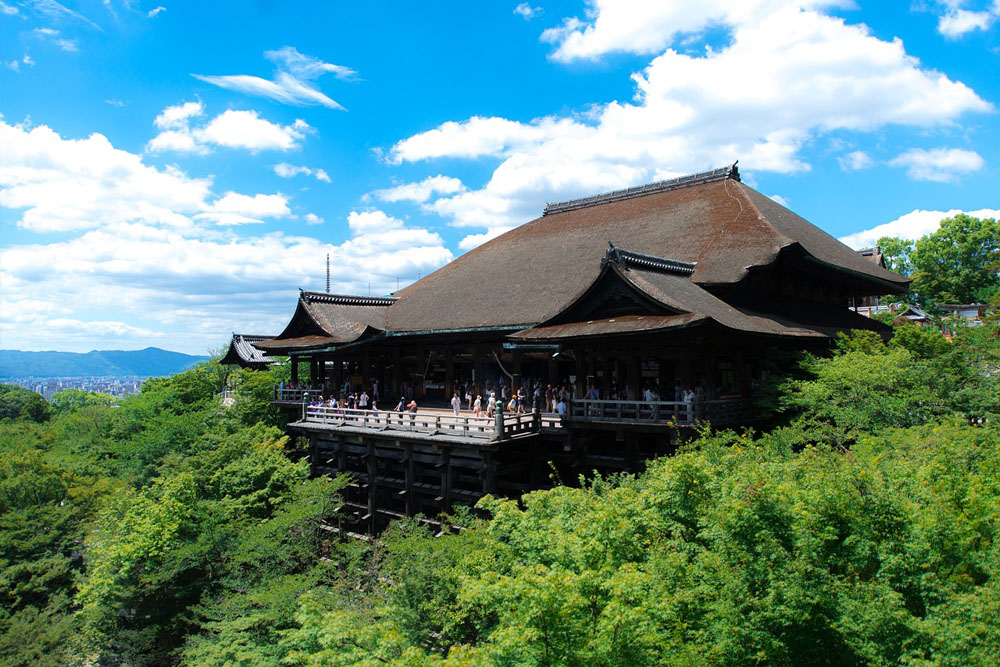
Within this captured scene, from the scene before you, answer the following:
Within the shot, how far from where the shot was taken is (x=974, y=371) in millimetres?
16734

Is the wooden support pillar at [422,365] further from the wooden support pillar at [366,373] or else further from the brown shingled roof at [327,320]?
the wooden support pillar at [366,373]

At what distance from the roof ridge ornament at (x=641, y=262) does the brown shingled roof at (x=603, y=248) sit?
0.55m

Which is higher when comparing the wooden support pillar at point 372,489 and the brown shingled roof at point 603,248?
the brown shingled roof at point 603,248

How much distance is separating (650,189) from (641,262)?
13.5 meters

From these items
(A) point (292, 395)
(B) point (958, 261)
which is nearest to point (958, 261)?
(B) point (958, 261)

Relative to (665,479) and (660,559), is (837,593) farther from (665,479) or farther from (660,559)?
(665,479)

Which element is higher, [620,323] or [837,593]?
[620,323]

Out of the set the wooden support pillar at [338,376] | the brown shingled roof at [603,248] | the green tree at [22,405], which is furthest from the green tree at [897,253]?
the green tree at [22,405]

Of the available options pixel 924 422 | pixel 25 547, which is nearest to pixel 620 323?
pixel 924 422

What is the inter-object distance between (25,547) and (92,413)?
840 inches

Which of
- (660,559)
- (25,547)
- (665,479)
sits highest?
(665,479)

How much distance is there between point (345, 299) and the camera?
105 ft

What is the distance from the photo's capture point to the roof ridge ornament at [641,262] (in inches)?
744

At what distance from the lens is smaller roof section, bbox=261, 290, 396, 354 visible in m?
28.7
